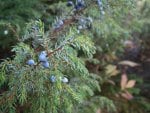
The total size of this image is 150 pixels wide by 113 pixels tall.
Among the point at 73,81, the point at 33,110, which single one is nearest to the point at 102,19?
the point at 73,81

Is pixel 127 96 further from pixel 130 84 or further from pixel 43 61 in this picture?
pixel 43 61

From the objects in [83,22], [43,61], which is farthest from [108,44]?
[43,61]

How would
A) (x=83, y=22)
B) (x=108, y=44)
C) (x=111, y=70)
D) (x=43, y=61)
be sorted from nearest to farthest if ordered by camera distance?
(x=43, y=61) → (x=83, y=22) → (x=108, y=44) → (x=111, y=70)

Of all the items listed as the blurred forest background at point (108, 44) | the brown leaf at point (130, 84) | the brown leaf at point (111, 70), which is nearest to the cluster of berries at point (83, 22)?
the blurred forest background at point (108, 44)

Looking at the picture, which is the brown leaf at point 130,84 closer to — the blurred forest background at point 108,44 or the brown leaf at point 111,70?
the blurred forest background at point 108,44

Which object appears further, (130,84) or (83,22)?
A: (130,84)

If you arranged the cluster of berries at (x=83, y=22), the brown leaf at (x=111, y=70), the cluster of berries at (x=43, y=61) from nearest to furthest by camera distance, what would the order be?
the cluster of berries at (x=43, y=61)
the cluster of berries at (x=83, y=22)
the brown leaf at (x=111, y=70)

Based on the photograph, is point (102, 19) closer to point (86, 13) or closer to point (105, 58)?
point (86, 13)

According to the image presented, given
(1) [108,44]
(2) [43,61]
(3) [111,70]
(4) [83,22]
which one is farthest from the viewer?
(3) [111,70]

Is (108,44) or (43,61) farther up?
(108,44)

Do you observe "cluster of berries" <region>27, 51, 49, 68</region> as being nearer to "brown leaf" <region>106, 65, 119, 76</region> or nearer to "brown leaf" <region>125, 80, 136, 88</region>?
"brown leaf" <region>106, 65, 119, 76</region>
